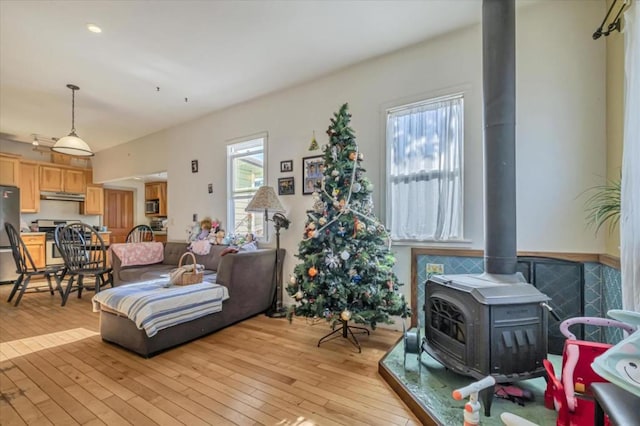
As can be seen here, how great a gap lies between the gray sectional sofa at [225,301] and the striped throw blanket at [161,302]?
84 millimetres

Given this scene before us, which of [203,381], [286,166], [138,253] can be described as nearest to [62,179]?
[138,253]

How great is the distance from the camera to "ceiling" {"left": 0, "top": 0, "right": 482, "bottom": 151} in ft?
7.62

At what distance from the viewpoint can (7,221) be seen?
519 cm

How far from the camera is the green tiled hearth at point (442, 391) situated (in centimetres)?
149

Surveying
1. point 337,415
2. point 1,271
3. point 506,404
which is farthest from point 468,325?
point 1,271

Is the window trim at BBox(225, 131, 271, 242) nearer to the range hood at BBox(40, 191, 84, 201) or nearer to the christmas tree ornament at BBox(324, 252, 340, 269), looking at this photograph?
the christmas tree ornament at BBox(324, 252, 340, 269)

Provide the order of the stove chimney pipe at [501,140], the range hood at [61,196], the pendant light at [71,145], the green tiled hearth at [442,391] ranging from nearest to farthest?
the green tiled hearth at [442,391]
the stove chimney pipe at [501,140]
the pendant light at [71,145]
the range hood at [61,196]

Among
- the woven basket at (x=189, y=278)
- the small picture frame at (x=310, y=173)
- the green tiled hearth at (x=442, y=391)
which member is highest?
the small picture frame at (x=310, y=173)

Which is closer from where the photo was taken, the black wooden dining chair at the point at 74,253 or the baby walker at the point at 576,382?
the baby walker at the point at 576,382

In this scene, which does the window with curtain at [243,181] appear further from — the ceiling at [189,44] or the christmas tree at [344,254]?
the christmas tree at [344,254]

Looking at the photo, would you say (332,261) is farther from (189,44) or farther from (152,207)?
(152,207)

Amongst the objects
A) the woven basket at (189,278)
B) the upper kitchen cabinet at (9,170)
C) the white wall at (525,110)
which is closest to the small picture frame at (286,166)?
the white wall at (525,110)

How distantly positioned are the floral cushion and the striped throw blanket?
1452mm

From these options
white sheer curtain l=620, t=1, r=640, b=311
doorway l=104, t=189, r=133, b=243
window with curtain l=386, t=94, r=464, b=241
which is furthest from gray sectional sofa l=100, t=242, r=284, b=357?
doorway l=104, t=189, r=133, b=243
